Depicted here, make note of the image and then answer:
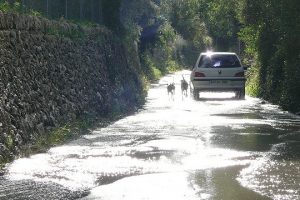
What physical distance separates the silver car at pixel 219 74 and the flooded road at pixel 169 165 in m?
7.84

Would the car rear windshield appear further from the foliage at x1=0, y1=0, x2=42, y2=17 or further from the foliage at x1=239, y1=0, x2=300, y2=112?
the foliage at x1=0, y1=0, x2=42, y2=17

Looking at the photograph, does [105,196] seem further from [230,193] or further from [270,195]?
[270,195]

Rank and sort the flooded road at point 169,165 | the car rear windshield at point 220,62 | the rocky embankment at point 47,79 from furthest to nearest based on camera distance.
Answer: the car rear windshield at point 220,62 < the rocky embankment at point 47,79 < the flooded road at point 169,165

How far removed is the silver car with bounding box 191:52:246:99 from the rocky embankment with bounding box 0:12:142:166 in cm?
306


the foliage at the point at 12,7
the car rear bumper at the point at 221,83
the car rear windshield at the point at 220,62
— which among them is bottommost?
the car rear bumper at the point at 221,83

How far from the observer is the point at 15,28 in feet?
40.7

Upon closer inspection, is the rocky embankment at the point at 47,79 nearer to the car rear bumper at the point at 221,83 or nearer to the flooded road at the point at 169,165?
the flooded road at the point at 169,165

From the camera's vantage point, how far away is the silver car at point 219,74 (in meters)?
23.7

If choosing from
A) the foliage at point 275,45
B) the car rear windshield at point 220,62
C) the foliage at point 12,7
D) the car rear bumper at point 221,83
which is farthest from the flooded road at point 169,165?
the car rear windshield at point 220,62

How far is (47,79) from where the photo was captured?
548 inches

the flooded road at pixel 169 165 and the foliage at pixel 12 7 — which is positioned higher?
the foliage at pixel 12 7

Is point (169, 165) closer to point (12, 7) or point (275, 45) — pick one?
point (12, 7)

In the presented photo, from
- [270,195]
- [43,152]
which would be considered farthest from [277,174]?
[43,152]

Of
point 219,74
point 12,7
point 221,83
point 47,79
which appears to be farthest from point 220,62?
point 12,7
